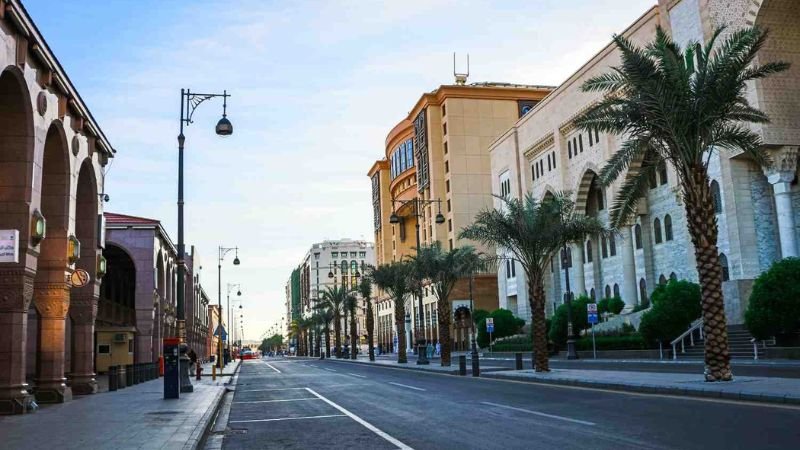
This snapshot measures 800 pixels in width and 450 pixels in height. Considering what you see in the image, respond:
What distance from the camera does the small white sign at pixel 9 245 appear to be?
15.1 metres

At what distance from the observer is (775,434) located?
392 inches

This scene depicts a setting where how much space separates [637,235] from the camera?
5412cm

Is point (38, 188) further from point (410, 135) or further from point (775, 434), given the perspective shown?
point (410, 135)

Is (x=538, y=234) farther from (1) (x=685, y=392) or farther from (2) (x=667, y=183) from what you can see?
(2) (x=667, y=183)

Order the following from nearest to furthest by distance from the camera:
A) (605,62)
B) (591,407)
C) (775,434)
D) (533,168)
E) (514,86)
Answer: (775,434)
(591,407)
(605,62)
(533,168)
(514,86)

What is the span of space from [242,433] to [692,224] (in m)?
13.5

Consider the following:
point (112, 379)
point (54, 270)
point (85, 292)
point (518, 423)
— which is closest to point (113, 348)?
point (112, 379)

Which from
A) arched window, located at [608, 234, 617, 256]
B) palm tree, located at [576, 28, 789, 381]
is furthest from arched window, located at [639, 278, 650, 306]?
palm tree, located at [576, 28, 789, 381]

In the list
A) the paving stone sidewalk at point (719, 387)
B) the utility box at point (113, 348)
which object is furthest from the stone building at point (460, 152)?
the paving stone sidewalk at point (719, 387)

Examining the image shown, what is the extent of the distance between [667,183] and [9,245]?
4410 cm

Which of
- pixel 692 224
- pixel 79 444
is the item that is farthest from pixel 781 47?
pixel 79 444

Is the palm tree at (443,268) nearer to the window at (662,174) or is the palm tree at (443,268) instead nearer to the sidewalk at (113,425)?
the window at (662,174)

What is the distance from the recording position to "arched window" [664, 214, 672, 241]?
50.2 meters

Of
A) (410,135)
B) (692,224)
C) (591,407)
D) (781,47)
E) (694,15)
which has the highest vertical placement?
(410,135)
